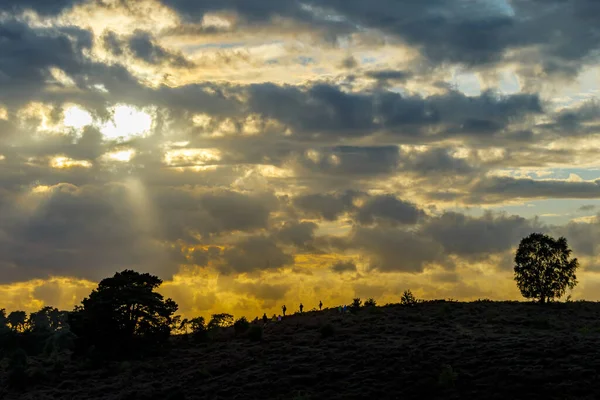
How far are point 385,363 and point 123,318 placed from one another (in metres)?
38.1

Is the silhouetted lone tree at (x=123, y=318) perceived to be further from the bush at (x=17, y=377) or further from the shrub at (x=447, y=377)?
the shrub at (x=447, y=377)

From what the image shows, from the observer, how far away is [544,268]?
107562 mm

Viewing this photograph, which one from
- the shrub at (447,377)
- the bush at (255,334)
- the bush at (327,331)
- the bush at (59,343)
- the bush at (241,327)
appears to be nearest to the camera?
the shrub at (447,377)

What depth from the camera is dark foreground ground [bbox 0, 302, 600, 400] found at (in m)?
61.4

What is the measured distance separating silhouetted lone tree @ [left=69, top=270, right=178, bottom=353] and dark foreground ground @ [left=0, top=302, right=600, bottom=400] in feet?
12.6

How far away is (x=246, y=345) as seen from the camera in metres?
88.4

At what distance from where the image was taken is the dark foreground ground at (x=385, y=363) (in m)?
61.4

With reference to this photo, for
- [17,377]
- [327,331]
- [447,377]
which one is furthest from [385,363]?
[17,377]

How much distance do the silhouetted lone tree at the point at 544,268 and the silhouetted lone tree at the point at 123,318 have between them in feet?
182

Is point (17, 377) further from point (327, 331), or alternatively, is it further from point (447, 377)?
point (447, 377)

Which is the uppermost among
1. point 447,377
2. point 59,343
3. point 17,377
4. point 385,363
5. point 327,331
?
point 59,343

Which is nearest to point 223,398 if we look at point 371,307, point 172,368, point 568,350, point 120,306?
point 172,368

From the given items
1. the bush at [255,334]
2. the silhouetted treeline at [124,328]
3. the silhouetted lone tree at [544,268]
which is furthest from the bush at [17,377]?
the silhouetted lone tree at [544,268]

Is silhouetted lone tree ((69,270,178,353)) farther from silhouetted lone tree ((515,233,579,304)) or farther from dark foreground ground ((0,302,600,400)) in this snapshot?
silhouetted lone tree ((515,233,579,304))
